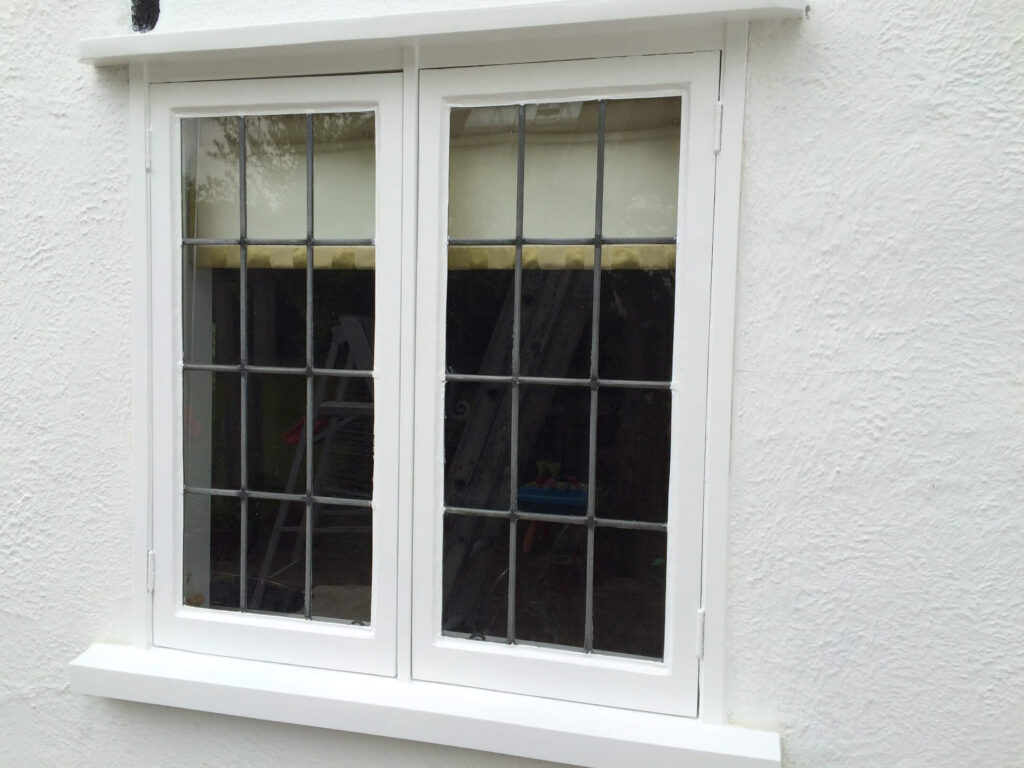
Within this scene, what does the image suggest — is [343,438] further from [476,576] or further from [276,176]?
[276,176]

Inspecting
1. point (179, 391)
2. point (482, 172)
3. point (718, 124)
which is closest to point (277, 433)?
point (179, 391)

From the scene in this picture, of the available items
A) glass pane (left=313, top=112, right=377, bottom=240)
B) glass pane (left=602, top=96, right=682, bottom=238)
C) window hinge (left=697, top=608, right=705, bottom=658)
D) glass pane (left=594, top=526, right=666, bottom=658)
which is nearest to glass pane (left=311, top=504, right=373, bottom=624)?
glass pane (left=594, top=526, right=666, bottom=658)

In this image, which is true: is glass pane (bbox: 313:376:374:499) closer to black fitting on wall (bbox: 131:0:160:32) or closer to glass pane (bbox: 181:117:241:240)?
glass pane (bbox: 181:117:241:240)

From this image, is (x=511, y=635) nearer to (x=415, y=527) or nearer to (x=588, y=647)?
(x=588, y=647)

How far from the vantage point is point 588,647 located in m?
2.10

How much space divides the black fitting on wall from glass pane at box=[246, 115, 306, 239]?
43 centimetres

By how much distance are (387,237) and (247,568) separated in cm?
116

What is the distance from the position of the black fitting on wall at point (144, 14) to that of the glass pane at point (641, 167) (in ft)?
4.76

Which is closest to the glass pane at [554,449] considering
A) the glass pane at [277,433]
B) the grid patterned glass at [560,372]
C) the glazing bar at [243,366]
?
the grid patterned glass at [560,372]

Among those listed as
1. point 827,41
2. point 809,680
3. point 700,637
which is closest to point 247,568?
point 700,637

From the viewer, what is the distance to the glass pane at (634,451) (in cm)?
203

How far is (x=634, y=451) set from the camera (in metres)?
2.05

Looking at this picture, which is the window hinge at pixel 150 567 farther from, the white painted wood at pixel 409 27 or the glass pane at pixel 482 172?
the white painted wood at pixel 409 27

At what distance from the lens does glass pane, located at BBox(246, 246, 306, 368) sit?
2.27m
